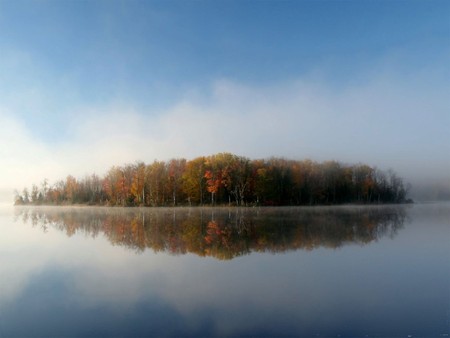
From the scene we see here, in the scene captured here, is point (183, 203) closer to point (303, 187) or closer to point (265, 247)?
point (303, 187)

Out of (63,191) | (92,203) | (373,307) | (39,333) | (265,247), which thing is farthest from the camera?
(63,191)

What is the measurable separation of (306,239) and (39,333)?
38.6ft

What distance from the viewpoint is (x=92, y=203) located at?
72812 millimetres

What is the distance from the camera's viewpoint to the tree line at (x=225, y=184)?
61281mm

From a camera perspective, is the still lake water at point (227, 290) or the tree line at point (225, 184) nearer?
the still lake water at point (227, 290)

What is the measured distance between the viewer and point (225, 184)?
196 feet

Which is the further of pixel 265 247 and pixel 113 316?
pixel 265 247

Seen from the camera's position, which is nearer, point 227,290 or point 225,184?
point 227,290

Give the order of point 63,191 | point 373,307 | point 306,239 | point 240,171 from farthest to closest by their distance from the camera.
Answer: point 63,191
point 240,171
point 306,239
point 373,307

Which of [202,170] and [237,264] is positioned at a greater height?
[202,170]

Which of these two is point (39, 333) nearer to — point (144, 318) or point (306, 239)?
point (144, 318)

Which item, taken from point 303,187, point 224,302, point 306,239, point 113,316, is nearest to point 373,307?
point 224,302

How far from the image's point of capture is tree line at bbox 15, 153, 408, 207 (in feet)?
201

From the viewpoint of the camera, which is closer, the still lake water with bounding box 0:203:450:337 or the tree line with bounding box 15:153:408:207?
the still lake water with bounding box 0:203:450:337
